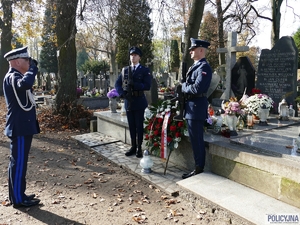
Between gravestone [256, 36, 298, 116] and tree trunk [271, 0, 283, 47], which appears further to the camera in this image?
tree trunk [271, 0, 283, 47]

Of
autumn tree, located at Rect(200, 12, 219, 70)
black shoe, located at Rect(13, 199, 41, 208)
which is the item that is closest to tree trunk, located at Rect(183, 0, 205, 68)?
black shoe, located at Rect(13, 199, 41, 208)

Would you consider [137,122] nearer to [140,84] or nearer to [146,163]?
[140,84]

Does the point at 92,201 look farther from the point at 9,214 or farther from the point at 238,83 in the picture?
the point at 238,83

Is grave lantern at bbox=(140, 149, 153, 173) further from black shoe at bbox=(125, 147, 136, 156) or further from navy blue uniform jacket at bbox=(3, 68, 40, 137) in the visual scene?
navy blue uniform jacket at bbox=(3, 68, 40, 137)

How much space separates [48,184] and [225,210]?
276cm

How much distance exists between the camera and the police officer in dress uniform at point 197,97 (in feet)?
12.6

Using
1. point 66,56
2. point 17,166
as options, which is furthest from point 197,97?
point 66,56

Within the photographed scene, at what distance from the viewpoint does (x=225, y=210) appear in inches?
122

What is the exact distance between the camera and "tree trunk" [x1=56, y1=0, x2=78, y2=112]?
8.73 meters

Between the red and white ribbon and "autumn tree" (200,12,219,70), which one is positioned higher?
"autumn tree" (200,12,219,70)

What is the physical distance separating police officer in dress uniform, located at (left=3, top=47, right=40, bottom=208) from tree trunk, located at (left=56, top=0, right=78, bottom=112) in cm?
549

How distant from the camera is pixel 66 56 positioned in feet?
29.1

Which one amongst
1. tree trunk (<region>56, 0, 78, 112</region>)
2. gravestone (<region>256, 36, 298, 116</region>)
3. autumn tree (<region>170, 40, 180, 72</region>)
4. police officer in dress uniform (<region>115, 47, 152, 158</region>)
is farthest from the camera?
autumn tree (<region>170, 40, 180, 72</region>)

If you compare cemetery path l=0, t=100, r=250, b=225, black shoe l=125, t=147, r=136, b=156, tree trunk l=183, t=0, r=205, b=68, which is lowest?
cemetery path l=0, t=100, r=250, b=225
